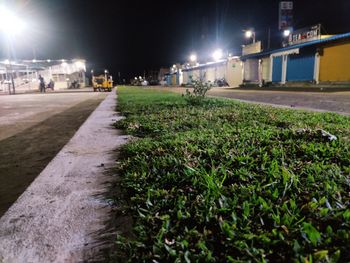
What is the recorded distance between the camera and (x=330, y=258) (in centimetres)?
150

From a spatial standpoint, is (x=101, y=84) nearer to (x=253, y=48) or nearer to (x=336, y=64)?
(x=253, y=48)

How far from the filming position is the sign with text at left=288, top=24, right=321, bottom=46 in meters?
26.8

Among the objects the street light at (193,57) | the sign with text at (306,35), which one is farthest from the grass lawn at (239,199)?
the street light at (193,57)

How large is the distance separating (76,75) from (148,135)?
2584 inches

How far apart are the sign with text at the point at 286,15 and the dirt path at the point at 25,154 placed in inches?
1337

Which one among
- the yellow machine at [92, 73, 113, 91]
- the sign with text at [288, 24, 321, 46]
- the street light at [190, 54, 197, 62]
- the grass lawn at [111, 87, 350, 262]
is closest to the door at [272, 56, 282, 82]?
the sign with text at [288, 24, 321, 46]

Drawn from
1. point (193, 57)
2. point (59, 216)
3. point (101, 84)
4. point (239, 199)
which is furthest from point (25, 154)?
point (193, 57)

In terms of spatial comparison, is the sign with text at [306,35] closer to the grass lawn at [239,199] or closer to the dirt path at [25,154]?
the dirt path at [25,154]

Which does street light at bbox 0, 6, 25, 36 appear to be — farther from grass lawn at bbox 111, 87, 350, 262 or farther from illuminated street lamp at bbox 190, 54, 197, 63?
illuminated street lamp at bbox 190, 54, 197, 63

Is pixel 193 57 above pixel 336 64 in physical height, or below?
above

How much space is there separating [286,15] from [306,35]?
7.90m

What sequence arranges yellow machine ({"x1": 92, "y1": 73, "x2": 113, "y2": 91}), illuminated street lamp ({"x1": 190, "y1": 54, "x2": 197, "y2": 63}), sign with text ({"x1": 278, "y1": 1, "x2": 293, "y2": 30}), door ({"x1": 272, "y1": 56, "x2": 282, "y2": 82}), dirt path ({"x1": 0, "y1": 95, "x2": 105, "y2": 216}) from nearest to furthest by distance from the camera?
Answer: dirt path ({"x1": 0, "y1": 95, "x2": 105, "y2": 216})
door ({"x1": 272, "y1": 56, "x2": 282, "y2": 82})
sign with text ({"x1": 278, "y1": 1, "x2": 293, "y2": 30})
yellow machine ({"x1": 92, "y1": 73, "x2": 113, "y2": 91})
illuminated street lamp ({"x1": 190, "y1": 54, "x2": 197, "y2": 63})

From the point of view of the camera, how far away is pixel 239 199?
2191 millimetres

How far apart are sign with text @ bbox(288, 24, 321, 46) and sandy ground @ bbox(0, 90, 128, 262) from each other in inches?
1142
